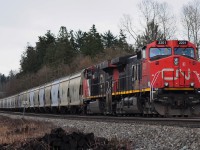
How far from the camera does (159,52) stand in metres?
18.0

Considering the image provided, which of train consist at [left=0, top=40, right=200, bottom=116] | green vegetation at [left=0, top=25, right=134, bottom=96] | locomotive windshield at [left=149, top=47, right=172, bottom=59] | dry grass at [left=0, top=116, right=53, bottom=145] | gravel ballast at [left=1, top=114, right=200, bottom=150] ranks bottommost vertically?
dry grass at [left=0, top=116, right=53, bottom=145]

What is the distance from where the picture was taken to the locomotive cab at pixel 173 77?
54.8 ft

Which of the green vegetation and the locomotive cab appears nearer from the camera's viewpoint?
the locomotive cab

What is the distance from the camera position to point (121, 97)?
21562mm

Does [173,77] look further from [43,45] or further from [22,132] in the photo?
[43,45]

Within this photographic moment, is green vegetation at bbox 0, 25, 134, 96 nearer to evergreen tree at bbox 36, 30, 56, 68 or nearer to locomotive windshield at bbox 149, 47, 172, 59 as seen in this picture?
evergreen tree at bbox 36, 30, 56, 68

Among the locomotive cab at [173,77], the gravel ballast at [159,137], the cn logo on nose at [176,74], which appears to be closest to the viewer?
the gravel ballast at [159,137]

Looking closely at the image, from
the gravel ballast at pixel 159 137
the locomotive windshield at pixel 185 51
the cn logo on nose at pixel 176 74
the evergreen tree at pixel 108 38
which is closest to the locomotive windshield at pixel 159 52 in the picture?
the locomotive windshield at pixel 185 51

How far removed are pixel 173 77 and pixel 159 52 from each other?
1.46 meters

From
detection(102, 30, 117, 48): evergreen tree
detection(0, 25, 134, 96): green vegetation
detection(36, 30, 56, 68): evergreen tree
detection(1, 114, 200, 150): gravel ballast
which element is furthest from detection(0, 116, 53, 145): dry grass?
detection(36, 30, 56, 68): evergreen tree

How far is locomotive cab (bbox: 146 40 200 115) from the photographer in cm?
1670

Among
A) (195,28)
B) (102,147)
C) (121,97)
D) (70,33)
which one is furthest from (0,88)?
(102,147)

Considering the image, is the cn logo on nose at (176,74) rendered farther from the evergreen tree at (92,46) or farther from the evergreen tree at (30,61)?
the evergreen tree at (30,61)

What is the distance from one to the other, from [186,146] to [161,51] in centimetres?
1026
